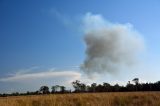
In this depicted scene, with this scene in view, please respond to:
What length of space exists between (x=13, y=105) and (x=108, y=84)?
96.9 metres

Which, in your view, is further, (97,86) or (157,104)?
(97,86)

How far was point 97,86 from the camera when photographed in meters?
108

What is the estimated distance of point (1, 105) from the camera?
10.4 meters

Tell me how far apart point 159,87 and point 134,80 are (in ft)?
61.8

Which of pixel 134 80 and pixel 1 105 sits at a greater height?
pixel 134 80

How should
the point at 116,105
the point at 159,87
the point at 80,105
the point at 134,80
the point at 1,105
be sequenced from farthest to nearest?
the point at 134,80 < the point at 159,87 < the point at 80,105 < the point at 116,105 < the point at 1,105

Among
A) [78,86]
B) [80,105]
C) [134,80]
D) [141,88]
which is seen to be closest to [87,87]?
[78,86]

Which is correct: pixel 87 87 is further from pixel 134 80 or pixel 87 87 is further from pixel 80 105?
pixel 80 105

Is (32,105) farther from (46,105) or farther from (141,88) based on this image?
(141,88)

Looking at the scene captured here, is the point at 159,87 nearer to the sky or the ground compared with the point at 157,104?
nearer to the sky

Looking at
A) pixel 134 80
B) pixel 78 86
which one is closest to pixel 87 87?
pixel 78 86

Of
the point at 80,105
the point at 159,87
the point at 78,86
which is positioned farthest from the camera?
the point at 78,86

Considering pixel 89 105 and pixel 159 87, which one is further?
pixel 159 87

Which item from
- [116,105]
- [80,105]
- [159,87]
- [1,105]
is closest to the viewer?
[1,105]
